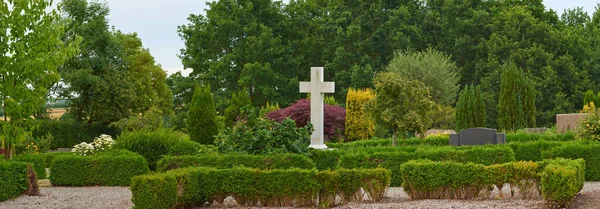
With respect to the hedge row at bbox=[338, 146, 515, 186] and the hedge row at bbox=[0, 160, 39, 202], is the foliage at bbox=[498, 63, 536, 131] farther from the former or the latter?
the hedge row at bbox=[0, 160, 39, 202]

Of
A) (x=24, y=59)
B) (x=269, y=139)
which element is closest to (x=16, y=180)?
(x=24, y=59)

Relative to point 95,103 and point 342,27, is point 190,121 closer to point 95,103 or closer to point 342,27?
point 95,103

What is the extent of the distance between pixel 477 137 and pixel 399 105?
10.4ft

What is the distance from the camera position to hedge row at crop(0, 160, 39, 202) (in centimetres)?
1488

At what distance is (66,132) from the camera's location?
129 feet

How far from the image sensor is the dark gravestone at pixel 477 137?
883 inches

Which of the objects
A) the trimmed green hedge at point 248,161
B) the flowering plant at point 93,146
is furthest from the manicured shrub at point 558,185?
the flowering plant at point 93,146

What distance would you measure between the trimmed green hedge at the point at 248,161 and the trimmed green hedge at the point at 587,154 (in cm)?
509

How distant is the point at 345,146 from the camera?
2167cm

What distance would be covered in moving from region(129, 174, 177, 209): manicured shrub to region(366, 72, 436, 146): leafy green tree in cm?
975

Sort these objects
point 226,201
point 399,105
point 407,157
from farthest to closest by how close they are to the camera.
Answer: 1. point 399,105
2. point 407,157
3. point 226,201

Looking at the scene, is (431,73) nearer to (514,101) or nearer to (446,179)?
(514,101)

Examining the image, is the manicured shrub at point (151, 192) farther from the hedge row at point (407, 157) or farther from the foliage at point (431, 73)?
the foliage at point (431, 73)

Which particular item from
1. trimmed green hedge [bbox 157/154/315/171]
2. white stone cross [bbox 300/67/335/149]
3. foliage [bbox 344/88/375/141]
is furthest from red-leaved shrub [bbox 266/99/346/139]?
trimmed green hedge [bbox 157/154/315/171]
